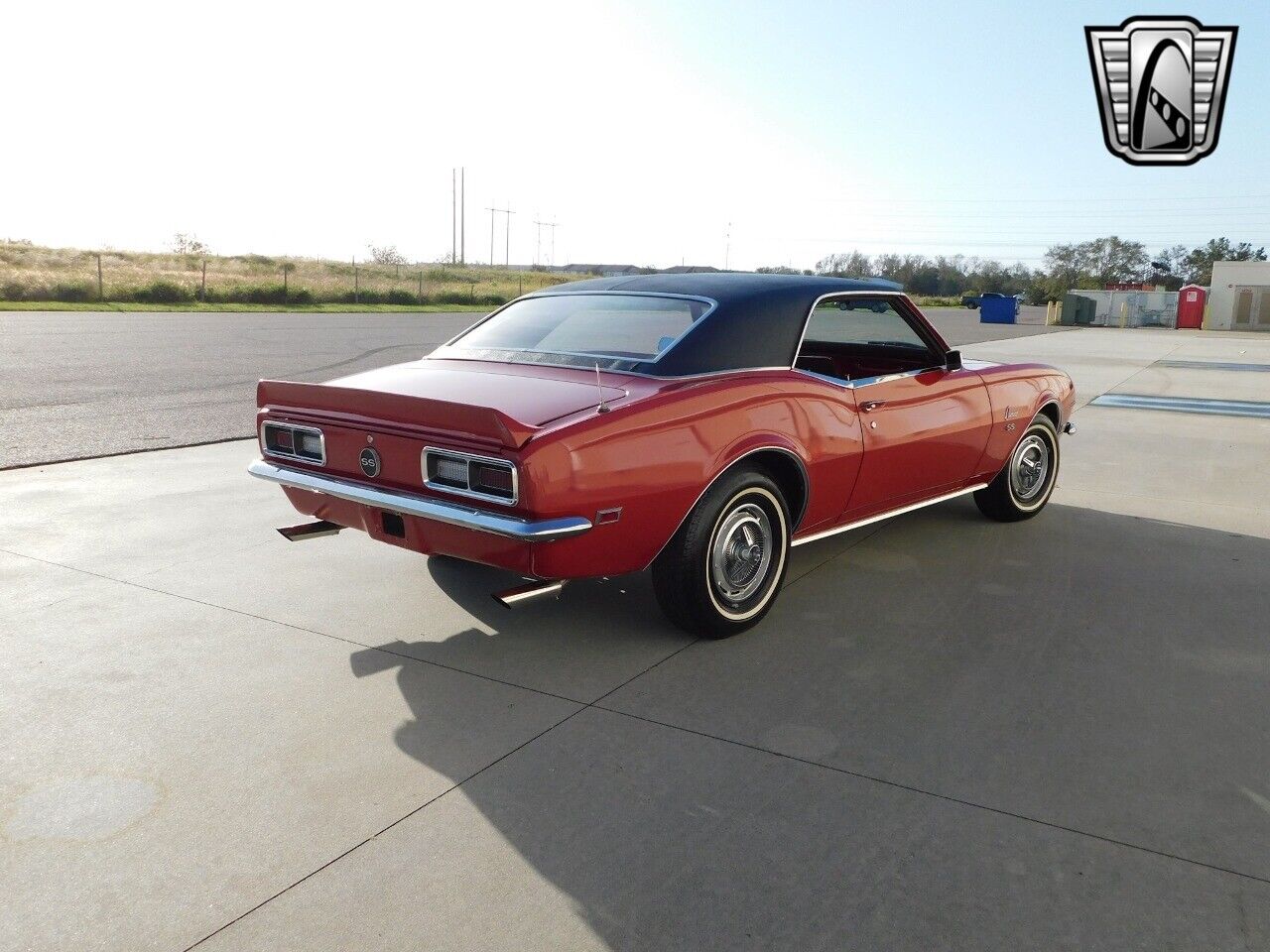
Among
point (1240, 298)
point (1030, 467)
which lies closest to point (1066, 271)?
point (1240, 298)

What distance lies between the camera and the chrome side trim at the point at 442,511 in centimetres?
333

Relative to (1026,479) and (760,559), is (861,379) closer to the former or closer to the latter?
(760,559)

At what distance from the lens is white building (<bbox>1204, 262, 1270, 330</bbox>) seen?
44.9 m

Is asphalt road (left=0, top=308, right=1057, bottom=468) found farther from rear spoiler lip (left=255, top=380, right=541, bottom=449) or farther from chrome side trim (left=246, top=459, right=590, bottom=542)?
chrome side trim (left=246, top=459, right=590, bottom=542)

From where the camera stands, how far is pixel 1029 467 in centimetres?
611

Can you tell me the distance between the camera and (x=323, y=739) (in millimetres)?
3125

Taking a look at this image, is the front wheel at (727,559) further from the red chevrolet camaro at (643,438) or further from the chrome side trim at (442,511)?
the chrome side trim at (442,511)

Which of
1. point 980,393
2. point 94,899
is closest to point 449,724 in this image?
point 94,899

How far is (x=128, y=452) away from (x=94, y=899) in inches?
229

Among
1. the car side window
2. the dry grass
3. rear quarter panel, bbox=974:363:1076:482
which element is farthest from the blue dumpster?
the car side window

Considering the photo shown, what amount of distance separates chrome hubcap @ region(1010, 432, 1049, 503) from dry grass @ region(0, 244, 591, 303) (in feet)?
105

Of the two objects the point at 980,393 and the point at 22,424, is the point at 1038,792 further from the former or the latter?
the point at 22,424

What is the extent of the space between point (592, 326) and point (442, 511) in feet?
4.48

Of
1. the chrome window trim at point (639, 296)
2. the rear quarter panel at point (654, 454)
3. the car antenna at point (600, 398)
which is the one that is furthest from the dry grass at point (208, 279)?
the rear quarter panel at point (654, 454)
